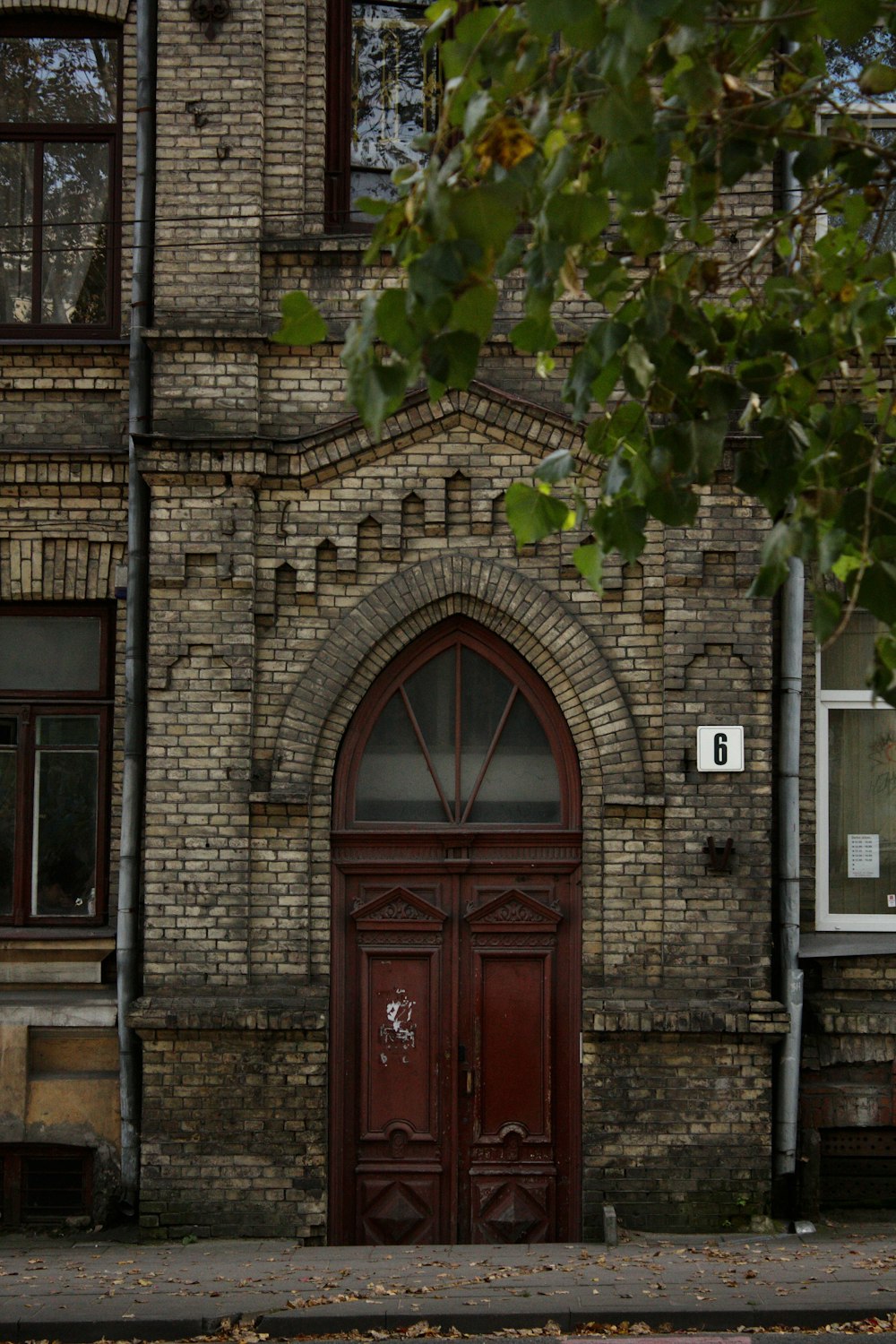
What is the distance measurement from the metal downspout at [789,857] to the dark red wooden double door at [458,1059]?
1.28 m

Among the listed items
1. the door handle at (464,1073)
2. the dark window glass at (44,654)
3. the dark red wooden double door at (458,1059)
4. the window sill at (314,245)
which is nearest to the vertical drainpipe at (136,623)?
the dark window glass at (44,654)

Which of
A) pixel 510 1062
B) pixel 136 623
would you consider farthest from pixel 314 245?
pixel 510 1062

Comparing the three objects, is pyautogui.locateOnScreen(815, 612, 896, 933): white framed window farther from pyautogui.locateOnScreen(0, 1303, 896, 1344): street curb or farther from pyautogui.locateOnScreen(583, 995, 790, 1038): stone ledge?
pyautogui.locateOnScreen(0, 1303, 896, 1344): street curb

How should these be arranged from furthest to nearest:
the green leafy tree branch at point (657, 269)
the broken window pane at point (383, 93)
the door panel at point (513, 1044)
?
1. the broken window pane at point (383, 93)
2. the door panel at point (513, 1044)
3. the green leafy tree branch at point (657, 269)

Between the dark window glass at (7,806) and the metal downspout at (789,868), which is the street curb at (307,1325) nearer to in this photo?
the metal downspout at (789,868)

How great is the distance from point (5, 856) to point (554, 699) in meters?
3.72

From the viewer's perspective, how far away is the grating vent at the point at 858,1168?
30.3 ft

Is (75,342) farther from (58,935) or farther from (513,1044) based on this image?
(513,1044)

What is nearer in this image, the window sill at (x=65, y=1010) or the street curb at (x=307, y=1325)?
the street curb at (x=307, y=1325)

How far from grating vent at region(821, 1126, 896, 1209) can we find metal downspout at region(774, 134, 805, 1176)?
1.41 ft

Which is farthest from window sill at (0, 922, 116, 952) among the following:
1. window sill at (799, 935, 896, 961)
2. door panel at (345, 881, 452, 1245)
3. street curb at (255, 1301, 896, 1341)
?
window sill at (799, 935, 896, 961)

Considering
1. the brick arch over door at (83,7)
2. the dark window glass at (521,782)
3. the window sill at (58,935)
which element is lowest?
the window sill at (58,935)

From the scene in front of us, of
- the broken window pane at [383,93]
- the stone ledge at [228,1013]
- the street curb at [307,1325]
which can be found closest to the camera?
the street curb at [307,1325]

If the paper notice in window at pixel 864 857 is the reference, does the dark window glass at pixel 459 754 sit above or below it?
above
